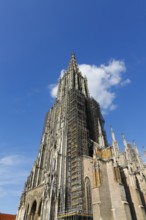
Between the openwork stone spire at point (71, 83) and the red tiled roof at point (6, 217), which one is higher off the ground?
the openwork stone spire at point (71, 83)

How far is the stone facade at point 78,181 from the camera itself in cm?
1939

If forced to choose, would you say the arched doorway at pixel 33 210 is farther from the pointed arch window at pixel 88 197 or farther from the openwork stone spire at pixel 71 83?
the openwork stone spire at pixel 71 83

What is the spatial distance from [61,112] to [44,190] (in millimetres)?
16698

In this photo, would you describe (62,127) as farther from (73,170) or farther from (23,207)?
(23,207)

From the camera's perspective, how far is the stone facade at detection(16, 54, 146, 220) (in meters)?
19.4

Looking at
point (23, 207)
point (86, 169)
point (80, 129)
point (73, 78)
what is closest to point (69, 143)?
point (80, 129)

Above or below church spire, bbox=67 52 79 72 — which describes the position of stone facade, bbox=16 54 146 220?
below

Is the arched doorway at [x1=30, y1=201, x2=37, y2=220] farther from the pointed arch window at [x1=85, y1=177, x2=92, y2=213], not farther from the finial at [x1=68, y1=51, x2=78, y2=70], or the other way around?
the finial at [x1=68, y1=51, x2=78, y2=70]

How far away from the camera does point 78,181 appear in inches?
865

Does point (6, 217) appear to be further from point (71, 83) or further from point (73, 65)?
point (73, 65)

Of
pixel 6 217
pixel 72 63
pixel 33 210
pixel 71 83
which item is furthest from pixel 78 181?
pixel 72 63

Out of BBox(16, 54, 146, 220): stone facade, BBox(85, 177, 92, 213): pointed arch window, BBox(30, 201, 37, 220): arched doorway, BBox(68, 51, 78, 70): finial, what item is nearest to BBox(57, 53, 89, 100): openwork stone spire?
BBox(68, 51, 78, 70): finial

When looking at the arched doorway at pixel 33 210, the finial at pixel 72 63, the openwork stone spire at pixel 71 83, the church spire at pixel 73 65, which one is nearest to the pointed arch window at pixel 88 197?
the arched doorway at pixel 33 210

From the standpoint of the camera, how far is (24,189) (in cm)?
2745
